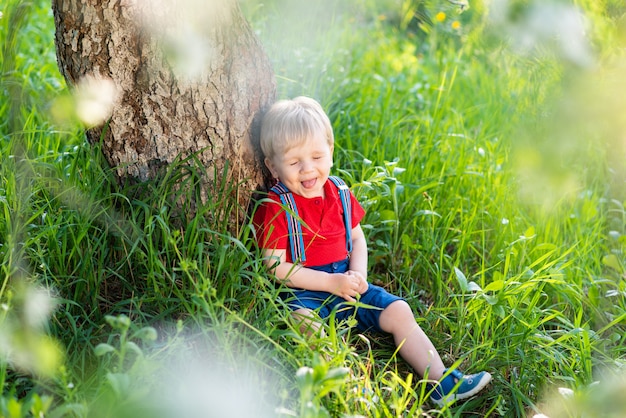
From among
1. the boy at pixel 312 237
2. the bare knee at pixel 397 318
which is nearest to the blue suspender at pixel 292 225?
the boy at pixel 312 237

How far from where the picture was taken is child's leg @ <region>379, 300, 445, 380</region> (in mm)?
1945

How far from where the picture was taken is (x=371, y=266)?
2416 millimetres

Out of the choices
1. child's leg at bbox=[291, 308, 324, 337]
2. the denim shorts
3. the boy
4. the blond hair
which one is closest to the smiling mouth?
the boy

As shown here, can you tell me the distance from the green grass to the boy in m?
0.08

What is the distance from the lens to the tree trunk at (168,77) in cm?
185

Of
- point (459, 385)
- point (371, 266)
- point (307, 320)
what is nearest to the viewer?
point (459, 385)

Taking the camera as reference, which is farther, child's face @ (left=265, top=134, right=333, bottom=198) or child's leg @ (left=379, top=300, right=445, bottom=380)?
child's face @ (left=265, top=134, right=333, bottom=198)

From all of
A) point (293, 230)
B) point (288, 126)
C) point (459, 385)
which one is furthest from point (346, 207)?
point (459, 385)

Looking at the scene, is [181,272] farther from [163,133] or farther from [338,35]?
[338,35]

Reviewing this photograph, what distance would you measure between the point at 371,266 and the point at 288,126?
2.14ft

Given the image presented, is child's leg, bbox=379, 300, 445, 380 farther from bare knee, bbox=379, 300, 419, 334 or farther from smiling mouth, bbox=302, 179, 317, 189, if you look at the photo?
smiling mouth, bbox=302, 179, 317, 189

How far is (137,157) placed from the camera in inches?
79.0

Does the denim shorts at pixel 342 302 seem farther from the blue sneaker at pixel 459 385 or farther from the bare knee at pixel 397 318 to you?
the blue sneaker at pixel 459 385

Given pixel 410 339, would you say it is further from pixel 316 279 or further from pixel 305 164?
pixel 305 164
